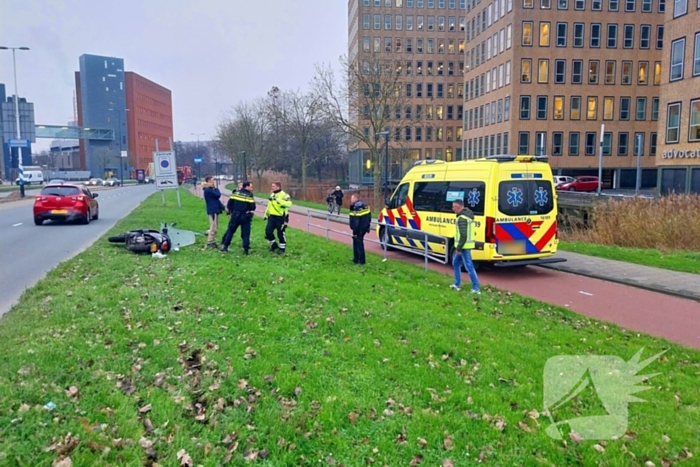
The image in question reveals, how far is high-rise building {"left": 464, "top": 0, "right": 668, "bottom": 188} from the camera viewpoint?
53.7 m

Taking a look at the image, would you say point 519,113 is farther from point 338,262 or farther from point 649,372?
point 649,372

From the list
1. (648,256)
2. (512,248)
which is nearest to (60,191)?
(512,248)

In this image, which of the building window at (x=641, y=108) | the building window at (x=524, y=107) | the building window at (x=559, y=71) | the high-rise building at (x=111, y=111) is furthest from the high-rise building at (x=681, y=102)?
the high-rise building at (x=111, y=111)

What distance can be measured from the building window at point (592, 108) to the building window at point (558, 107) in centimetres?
266

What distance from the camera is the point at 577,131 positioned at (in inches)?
2164

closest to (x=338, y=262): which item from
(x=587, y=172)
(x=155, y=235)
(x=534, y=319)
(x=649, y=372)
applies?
(x=155, y=235)

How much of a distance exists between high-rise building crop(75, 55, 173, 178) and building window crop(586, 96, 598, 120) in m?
69.7

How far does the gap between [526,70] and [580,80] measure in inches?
225

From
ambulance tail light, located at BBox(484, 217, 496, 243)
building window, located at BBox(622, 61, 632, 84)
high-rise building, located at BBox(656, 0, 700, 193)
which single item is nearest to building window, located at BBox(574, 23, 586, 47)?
building window, located at BBox(622, 61, 632, 84)

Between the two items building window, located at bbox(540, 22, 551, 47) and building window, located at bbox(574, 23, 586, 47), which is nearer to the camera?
building window, located at bbox(540, 22, 551, 47)

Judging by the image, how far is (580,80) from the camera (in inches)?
2144

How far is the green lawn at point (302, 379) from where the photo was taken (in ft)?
12.7

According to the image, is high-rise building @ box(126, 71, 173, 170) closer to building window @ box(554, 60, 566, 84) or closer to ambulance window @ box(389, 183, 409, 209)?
building window @ box(554, 60, 566, 84)
